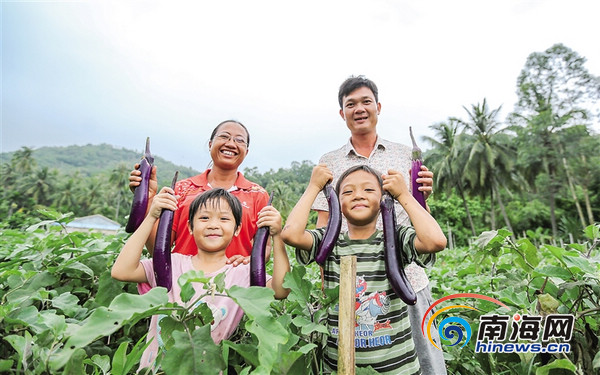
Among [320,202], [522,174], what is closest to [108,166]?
[522,174]

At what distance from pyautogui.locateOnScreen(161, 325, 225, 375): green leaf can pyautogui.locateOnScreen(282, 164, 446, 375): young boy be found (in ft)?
→ 1.93

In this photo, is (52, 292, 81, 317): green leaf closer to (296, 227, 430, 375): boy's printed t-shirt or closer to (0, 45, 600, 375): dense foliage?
(0, 45, 600, 375): dense foliage

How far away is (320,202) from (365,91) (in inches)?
27.5

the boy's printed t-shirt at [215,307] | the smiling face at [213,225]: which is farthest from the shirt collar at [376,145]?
the boy's printed t-shirt at [215,307]

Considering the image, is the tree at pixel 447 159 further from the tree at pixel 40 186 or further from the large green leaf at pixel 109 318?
the tree at pixel 40 186

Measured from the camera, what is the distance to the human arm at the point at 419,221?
150 cm

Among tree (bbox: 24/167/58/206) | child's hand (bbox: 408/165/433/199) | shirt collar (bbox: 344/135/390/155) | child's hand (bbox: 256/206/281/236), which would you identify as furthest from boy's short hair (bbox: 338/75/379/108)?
tree (bbox: 24/167/58/206)

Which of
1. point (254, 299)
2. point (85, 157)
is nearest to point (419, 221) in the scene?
point (254, 299)

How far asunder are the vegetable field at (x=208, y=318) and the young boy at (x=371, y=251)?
0.16 metres

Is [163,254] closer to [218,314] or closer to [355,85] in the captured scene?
[218,314]

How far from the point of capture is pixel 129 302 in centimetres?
95

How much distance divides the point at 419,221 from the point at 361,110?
2.91 ft

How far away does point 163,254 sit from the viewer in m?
1.51

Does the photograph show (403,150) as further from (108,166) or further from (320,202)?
(108,166)
